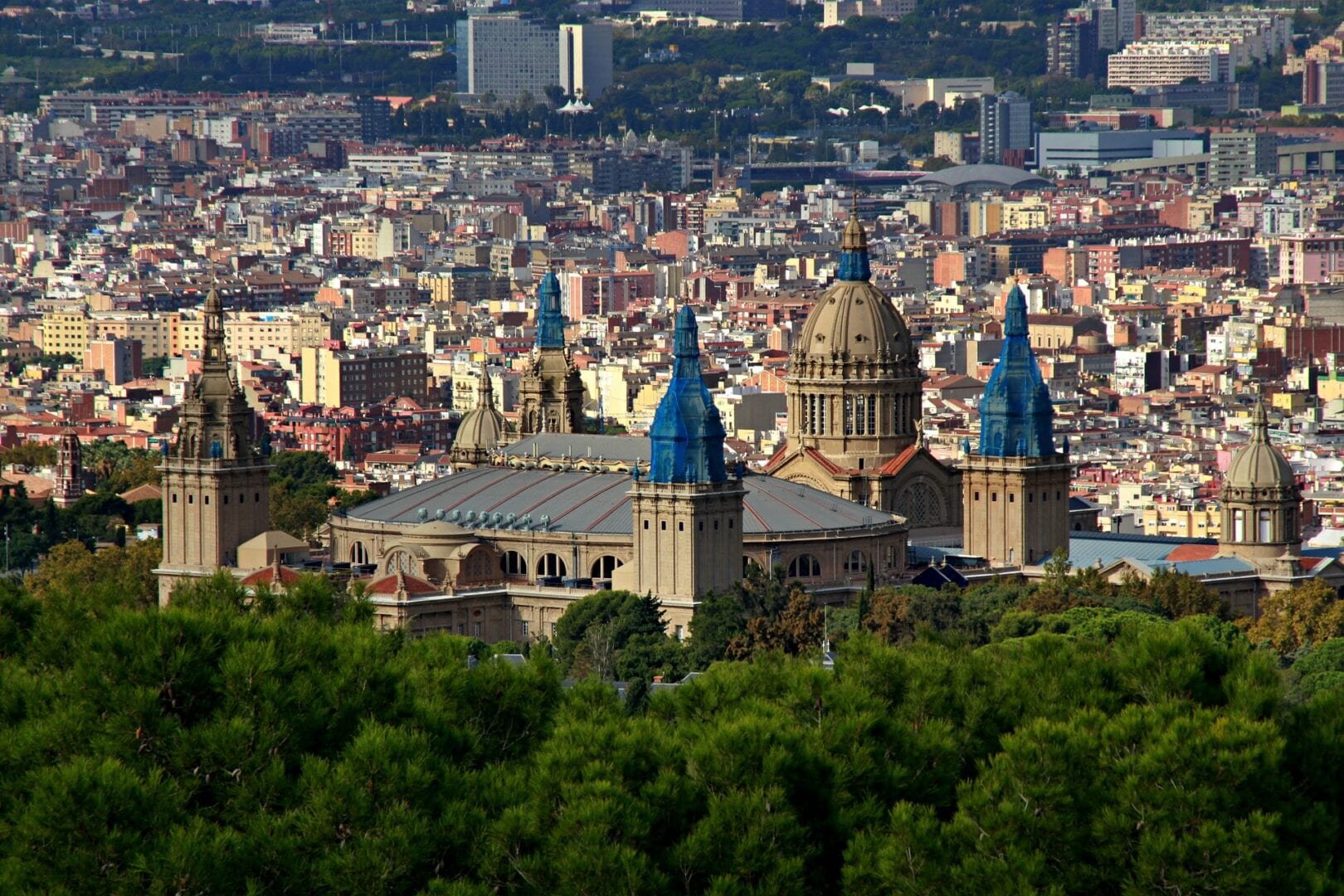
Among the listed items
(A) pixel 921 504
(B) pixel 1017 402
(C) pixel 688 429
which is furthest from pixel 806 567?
(A) pixel 921 504

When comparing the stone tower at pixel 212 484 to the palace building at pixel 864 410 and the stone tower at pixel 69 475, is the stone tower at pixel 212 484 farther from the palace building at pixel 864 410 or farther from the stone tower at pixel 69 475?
the stone tower at pixel 69 475

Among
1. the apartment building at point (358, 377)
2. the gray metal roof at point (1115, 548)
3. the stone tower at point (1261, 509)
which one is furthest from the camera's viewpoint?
the apartment building at point (358, 377)

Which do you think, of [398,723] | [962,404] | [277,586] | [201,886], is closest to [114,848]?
[201,886]

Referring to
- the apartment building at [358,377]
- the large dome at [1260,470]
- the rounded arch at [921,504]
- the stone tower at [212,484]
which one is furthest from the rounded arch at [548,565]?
the apartment building at [358,377]

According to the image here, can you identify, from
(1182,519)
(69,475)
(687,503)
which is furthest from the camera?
(69,475)

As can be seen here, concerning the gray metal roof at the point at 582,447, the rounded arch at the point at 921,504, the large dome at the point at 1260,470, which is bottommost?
the rounded arch at the point at 921,504

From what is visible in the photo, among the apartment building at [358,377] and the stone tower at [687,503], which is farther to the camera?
the apartment building at [358,377]

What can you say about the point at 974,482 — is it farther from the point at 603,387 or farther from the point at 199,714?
the point at 603,387

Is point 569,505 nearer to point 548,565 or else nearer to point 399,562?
point 548,565
